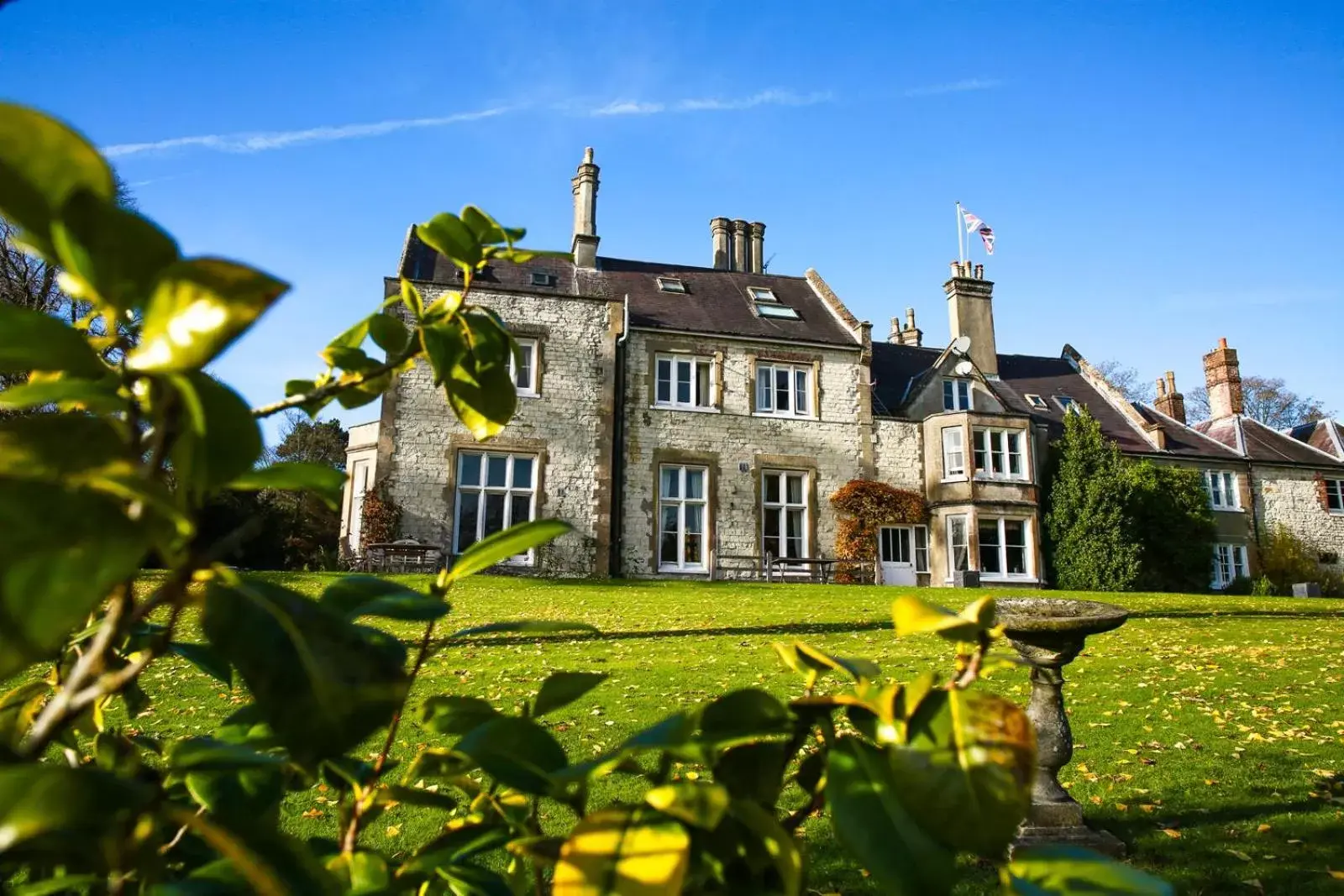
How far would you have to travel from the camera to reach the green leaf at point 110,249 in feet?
1.77

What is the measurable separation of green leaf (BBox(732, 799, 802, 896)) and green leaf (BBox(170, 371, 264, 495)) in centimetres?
43

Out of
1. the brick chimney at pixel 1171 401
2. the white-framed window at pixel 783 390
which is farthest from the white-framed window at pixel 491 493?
the brick chimney at pixel 1171 401

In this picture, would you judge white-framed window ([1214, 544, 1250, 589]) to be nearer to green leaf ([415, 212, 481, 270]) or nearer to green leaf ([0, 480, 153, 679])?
green leaf ([415, 212, 481, 270])

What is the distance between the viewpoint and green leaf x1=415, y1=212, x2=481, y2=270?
0.94 metres

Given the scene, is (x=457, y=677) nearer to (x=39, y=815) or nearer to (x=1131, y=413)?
(x=39, y=815)

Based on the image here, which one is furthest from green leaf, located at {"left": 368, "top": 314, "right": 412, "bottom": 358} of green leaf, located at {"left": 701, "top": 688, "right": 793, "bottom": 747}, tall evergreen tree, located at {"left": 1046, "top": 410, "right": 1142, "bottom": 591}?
tall evergreen tree, located at {"left": 1046, "top": 410, "right": 1142, "bottom": 591}

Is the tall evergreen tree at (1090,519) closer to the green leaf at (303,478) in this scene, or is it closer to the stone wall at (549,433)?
the stone wall at (549,433)

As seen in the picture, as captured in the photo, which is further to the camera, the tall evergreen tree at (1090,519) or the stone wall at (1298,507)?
the stone wall at (1298,507)

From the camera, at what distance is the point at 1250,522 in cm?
2580

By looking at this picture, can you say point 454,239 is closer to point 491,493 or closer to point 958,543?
point 491,493

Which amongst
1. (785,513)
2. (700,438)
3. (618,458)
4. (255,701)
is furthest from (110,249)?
(785,513)

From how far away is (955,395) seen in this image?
23656 millimetres

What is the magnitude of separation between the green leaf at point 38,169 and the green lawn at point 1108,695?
296 cm

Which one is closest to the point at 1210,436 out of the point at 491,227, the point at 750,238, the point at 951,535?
the point at 951,535
